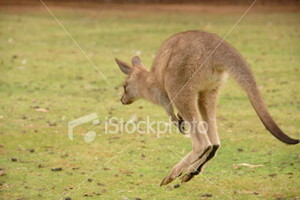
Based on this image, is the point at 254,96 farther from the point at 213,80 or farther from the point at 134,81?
the point at 134,81

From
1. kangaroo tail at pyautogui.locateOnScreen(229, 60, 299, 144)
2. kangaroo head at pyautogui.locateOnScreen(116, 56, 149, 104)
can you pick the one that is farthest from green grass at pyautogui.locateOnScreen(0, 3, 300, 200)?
kangaroo tail at pyautogui.locateOnScreen(229, 60, 299, 144)

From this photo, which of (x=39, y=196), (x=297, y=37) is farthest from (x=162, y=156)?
(x=297, y=37)

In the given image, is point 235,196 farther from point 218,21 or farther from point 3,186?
point 218,21

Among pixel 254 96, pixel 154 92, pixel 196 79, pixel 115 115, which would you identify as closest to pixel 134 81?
pixel 154 92

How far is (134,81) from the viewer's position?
5.90 metres

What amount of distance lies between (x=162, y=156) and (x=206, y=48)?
4.89 ft

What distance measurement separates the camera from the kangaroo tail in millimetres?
3826

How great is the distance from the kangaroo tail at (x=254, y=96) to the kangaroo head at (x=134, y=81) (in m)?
1.42

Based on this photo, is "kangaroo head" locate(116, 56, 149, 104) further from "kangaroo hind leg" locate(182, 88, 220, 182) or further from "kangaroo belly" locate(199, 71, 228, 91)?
"kangaroo belly" locate(199, 71, 228, 91)

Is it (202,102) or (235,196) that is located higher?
(202,102)

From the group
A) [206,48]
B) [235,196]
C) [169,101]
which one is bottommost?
[235,196]

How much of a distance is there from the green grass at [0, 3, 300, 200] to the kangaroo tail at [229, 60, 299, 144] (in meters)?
1.00

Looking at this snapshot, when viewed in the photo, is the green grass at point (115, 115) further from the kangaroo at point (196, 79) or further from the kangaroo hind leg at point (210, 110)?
the kangaroo hind leg at point (210, 110)

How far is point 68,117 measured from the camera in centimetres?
737
